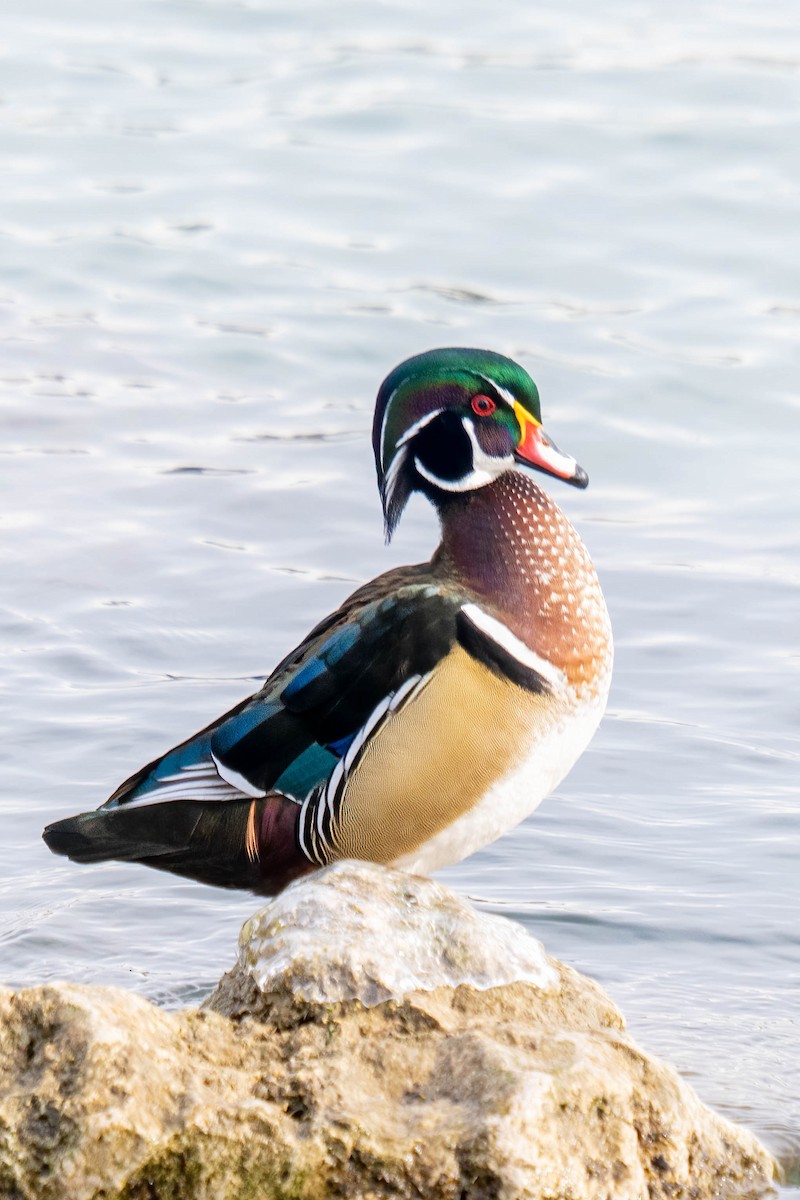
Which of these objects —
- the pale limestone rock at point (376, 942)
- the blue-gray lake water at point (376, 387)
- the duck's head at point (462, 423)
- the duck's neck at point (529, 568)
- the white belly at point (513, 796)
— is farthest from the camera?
the blue-gray lake water at point (376, 387)

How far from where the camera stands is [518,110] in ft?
44.9

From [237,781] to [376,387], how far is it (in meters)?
5.97

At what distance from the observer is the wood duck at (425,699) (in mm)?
4242

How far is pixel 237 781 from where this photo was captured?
14.6 feet

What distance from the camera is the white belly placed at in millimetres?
4223

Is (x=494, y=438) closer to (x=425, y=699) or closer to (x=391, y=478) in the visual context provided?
(x=391, y=478)

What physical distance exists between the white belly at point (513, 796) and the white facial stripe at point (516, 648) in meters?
0.08

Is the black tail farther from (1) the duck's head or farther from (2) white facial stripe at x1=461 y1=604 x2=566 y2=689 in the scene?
(1) the duck's head

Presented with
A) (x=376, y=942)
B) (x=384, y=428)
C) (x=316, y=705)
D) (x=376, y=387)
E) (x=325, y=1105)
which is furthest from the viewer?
(x=376, y=387)

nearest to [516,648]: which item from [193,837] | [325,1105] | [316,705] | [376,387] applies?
[316,705]

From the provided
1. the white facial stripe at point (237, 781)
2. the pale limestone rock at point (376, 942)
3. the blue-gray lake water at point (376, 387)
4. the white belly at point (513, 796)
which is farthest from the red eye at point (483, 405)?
the blue-gray lake water at point (376, 387)

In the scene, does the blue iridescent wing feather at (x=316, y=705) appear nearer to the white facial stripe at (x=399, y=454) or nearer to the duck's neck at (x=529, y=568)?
the duck's neck at (x=529, y=568)

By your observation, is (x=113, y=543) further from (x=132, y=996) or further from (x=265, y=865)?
(x=132, y=996)

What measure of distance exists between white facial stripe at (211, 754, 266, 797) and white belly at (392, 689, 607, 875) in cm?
36
